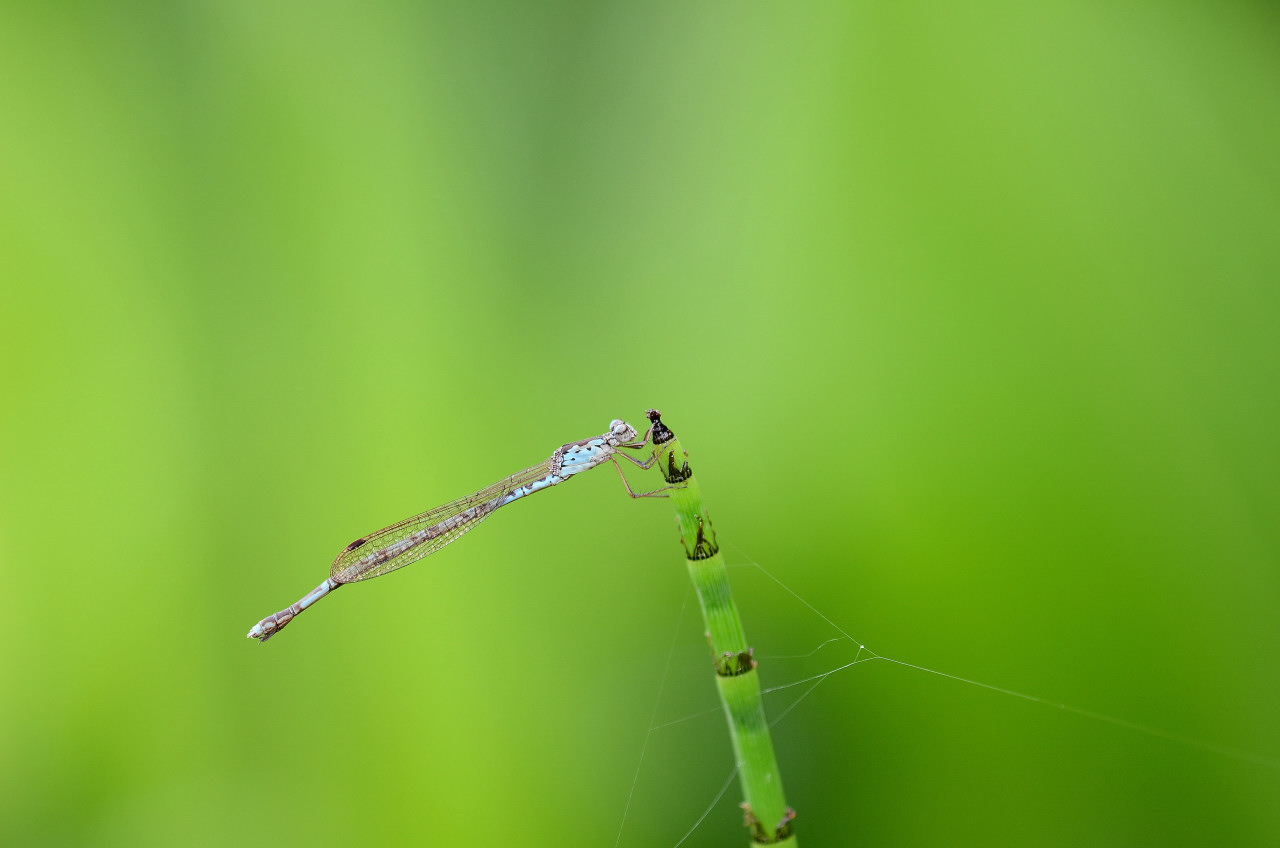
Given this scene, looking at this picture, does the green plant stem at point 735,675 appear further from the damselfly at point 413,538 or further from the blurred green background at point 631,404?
the damselfly at point 413,538

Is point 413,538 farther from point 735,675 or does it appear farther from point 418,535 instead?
point 735,675

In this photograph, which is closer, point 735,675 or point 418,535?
point 735,675

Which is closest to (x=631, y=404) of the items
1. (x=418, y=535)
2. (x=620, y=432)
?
(x=620, y=432)

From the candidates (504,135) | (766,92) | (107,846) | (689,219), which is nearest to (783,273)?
(689,219)

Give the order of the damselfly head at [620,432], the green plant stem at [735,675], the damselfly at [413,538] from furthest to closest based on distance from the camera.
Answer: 1. the damselfly at [413,538]
2. the damselfly head at [620,432]
3. the green plant stem at [735,675]

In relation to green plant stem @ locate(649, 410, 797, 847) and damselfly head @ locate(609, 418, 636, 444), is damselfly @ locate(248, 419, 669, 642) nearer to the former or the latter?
damselfly head @ locate(609, 418, 636, 444)

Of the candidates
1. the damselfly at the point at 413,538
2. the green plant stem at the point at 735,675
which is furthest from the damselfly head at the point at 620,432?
the green plant stem at the point at 735,675
